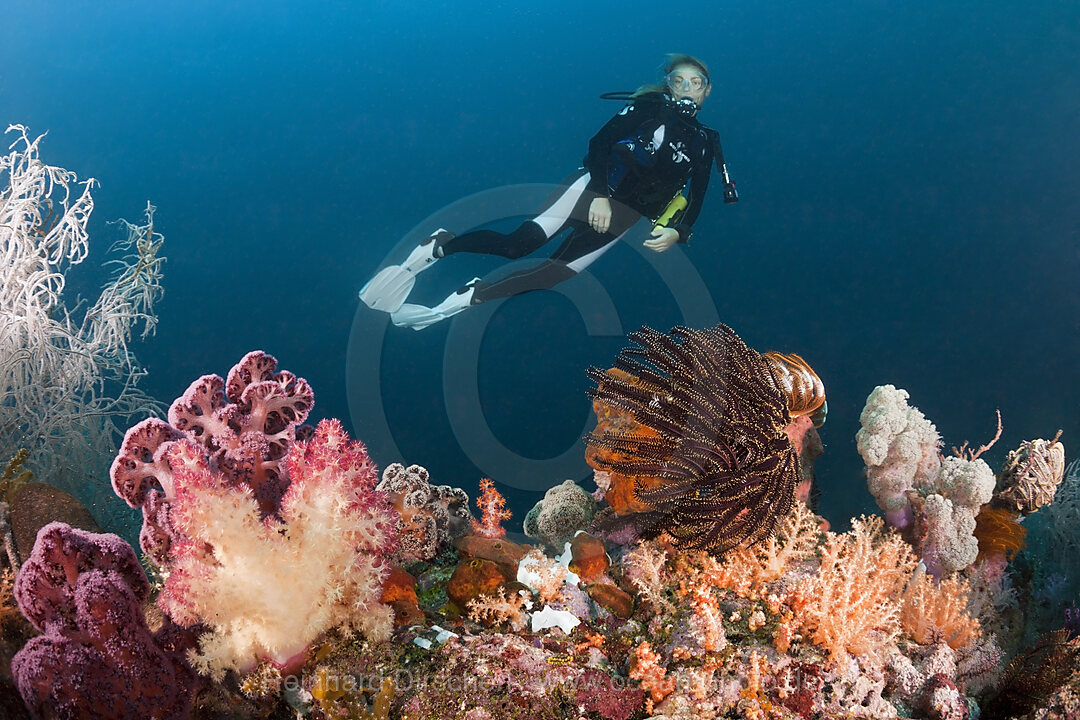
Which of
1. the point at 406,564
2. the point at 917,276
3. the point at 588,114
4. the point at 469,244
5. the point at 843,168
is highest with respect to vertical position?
the point at 588,114

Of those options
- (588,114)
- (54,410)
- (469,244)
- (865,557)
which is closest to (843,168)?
(588,114)

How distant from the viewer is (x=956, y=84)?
10.0m

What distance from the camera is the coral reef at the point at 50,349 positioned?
4410 millimetres

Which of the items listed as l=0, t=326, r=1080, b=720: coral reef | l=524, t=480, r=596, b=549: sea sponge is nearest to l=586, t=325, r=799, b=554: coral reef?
l=0, t=326, r=1080, b=720: coral reef

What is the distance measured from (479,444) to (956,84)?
10.7 metres

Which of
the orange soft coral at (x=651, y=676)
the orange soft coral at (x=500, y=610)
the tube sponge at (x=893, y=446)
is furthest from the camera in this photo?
the tube sponge at (x=893, y=446)

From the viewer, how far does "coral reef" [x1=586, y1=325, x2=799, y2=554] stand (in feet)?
9.11

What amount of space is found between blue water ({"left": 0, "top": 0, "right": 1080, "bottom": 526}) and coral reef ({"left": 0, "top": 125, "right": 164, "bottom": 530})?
16.5ft

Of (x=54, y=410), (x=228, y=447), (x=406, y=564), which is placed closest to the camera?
(x=228, y=447)

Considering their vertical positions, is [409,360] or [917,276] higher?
[917,276]

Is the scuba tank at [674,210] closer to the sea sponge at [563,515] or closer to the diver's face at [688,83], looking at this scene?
the diver's face at [688,83]

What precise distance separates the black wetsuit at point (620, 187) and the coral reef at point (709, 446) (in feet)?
15.2

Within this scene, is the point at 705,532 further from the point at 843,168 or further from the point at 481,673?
the point at 843,168

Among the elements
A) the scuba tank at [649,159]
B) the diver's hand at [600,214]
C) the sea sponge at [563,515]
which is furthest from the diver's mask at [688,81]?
the sea sponge at [563,515]
